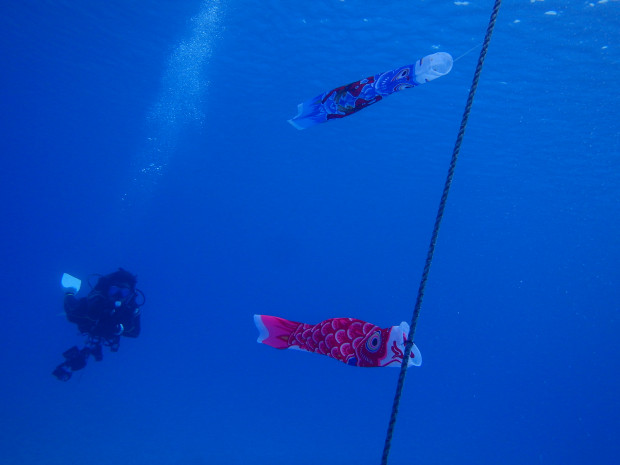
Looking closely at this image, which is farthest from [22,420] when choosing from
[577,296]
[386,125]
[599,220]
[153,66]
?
[577,296]

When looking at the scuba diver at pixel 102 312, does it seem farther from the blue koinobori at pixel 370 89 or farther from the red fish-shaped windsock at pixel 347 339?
the blue koinobori at pixel 370 89

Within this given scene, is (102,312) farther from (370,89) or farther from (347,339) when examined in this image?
(370,89)

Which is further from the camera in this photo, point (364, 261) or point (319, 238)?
point (364, 261)

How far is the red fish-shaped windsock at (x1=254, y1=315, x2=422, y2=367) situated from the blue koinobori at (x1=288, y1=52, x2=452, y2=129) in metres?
2.01

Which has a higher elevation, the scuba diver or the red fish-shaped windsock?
the scuba diver

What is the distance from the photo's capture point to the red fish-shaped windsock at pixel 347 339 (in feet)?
11.3

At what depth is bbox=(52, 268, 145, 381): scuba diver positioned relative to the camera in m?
7.50

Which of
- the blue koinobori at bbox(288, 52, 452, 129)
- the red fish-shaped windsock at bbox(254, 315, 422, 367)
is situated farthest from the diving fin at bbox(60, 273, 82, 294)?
the blue koinobori at bbox(288, 52, 452, 129)

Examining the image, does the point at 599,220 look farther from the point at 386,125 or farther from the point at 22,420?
the point at 22,420

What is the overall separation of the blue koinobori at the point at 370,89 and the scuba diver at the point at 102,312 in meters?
5.94

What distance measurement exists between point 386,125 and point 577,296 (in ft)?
203

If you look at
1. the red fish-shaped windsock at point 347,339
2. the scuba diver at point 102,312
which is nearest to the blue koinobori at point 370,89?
the red fish-shaped windsock at point 347,339

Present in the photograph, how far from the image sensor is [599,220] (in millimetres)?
31156

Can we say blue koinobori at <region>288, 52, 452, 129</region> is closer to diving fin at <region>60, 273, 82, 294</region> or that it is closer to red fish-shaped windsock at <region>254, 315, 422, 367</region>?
red fish-shaped windsock at <region>254, 315, 422, 367</region>
